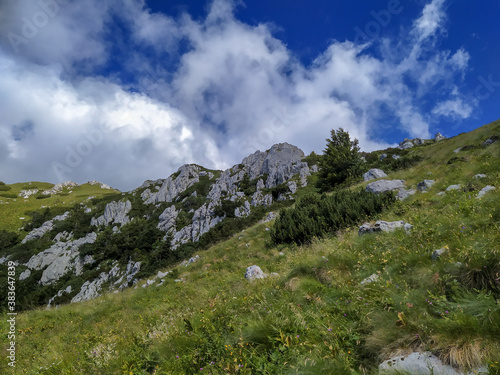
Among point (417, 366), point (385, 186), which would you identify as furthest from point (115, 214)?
point (417, 366)

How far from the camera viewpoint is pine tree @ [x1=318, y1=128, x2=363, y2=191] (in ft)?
93.0

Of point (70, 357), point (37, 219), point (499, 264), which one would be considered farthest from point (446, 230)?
point (37, 219)

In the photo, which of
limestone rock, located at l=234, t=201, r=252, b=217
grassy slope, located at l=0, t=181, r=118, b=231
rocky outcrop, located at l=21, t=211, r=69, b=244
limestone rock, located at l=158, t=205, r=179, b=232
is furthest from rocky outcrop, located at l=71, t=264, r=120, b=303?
grassy slope, located at l=0, t=181, r=118, b=231

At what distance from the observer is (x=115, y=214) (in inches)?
2589

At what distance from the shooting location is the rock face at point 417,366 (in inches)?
86.9

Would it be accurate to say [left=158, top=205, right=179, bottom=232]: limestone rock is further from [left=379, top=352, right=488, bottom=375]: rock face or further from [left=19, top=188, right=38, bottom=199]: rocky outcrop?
[left=19, top=188, right=38, bottom=199]: rocky outcrop

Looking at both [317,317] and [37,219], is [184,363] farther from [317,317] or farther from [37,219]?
[37,219]

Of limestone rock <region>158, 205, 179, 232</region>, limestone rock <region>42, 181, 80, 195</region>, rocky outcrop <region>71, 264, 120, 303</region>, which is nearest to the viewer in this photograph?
rocky outcrop <region>71, 264, 120, 303</region>

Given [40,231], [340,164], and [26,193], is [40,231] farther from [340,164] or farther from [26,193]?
[340,164]

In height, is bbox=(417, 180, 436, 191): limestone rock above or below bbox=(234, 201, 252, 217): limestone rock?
below

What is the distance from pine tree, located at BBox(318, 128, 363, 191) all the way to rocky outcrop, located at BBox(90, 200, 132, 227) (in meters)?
53.6

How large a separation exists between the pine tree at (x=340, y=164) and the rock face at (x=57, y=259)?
5034 cm

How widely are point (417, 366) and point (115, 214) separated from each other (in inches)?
2978

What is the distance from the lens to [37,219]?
72188 mm
